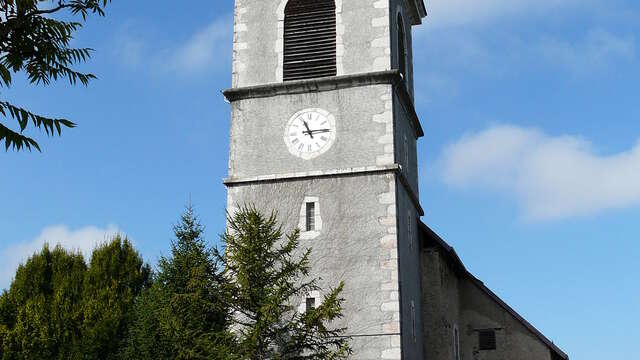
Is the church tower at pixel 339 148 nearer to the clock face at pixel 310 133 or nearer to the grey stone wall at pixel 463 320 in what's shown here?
the clock face at pixel 310 133

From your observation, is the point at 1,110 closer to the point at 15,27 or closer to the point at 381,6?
the point at 15,27

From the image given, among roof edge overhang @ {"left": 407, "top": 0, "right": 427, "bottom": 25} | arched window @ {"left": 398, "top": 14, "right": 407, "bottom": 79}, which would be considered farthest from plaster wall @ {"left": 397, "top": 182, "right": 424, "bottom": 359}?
roof edge overhang @ {"left": 407, "top": 0, "right": 427, "bottom": 25}

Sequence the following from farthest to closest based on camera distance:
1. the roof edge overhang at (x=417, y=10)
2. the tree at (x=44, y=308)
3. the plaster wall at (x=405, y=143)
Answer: the roof edge overhang at (x=417, y=10)
the tree at (x=44, y=308)
the plaster wall at (x=405, y=143)

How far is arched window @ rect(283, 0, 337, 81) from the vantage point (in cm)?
2028

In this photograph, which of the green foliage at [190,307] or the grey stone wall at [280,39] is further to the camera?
the grey stone wall at [280,39]

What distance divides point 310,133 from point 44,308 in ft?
33.8

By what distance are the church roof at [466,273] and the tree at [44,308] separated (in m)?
10.3

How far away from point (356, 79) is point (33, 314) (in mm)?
11956

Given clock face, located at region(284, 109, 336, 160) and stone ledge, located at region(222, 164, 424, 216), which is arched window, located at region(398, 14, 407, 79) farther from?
stone ledge, located at region(222, 164, 424, 216)

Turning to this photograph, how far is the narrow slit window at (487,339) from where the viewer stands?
2275 cm

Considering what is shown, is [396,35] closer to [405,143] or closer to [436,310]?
[405,143]

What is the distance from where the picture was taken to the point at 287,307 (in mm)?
15641

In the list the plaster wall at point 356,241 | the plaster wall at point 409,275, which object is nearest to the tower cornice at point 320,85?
the plaster wall at point 356,241

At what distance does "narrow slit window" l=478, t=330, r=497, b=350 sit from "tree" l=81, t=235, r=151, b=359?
972 cm
